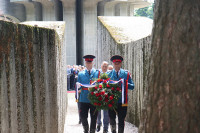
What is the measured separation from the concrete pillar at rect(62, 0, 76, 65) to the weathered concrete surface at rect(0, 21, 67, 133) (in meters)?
21.1

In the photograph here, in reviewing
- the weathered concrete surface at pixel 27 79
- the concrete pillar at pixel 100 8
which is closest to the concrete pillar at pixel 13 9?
the concrete pillar at pixel 100 8

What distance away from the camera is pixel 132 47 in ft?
27.9

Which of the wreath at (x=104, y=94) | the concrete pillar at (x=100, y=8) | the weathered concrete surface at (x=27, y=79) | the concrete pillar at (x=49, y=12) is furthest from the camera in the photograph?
the concrete pillar at (x=100, y=8)

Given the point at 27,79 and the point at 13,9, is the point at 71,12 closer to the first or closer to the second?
the point at 13,9

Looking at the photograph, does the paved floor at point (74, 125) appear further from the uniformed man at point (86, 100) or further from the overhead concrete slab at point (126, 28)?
the overhead concrete slab at point (126, 28)

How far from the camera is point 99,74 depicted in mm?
7031

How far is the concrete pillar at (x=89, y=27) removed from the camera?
88.2 feet

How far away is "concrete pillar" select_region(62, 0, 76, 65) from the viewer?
26500mm

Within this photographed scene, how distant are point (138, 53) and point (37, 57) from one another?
147 inches

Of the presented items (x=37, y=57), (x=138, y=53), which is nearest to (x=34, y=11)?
(x=138, y=53)

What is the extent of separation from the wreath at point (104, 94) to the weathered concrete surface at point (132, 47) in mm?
1255

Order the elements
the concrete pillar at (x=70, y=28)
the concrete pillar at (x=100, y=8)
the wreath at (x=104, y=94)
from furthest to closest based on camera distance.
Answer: the concrete pillar at (x=100, y=8) → the concrete pillar at (x=70, y=28) → the wreath at (x=104, y=94)

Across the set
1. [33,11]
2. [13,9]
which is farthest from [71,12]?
[13,9]

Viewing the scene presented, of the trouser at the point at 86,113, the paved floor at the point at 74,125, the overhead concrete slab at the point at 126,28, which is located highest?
the overhead concrete slab at the point at 126,28
